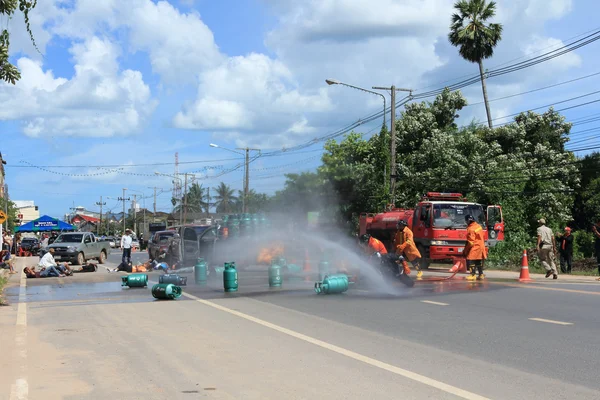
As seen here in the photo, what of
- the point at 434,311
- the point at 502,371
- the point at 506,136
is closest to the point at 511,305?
the point at 434,311

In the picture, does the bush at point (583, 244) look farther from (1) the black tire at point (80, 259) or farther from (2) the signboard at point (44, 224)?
(2) the signboard at point (44, 224)

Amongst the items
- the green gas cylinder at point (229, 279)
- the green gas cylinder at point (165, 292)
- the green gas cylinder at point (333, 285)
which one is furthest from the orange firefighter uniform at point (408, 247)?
the green gas cylinder at point (165, 292)

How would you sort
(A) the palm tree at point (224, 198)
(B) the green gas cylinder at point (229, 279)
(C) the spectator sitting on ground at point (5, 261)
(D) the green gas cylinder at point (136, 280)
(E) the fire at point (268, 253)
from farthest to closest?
(A) the palm tree at point (224, 198) → (C) the spectator sitting on ground at point (5, 261) → (E) the fire at point (268, 253) → (D) the green gas cylinder at point (136, 280) → (B) the green gas cylinder at point (229, 279)

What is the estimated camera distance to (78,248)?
33844 mm

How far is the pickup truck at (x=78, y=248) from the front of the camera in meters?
33.5

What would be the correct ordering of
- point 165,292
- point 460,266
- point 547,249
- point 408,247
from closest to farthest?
1. point 165,292
2. point 408,247
3. point 547,249
4. point 460,266

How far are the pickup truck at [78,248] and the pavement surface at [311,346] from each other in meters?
18.1

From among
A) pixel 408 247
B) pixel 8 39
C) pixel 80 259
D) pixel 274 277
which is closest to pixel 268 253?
pixel 274 277

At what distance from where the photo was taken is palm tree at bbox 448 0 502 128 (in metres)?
48.1

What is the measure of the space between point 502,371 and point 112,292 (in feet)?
42.3

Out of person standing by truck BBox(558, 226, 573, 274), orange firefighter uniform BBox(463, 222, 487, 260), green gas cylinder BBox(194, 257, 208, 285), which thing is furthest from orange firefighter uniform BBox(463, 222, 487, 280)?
green gas cylinder BBox(194, 257, 208, 285)

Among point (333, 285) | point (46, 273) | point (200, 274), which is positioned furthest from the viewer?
point (46, 273)

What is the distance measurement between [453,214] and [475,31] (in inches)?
1058

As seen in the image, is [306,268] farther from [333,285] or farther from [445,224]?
[333,285]
